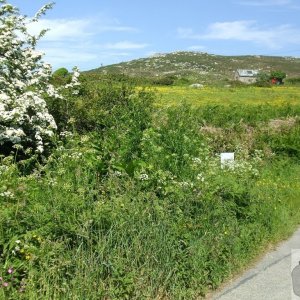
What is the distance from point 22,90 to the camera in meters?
10.7

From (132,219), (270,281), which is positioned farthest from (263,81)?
(132,219)

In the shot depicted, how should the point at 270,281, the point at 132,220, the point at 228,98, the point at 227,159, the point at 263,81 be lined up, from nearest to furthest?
the point at 132,220
the point at 270,281
the point at 227,159
the point at 228,98
the point at 263,81

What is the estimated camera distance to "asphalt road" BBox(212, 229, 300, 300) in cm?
557

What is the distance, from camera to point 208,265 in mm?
5902

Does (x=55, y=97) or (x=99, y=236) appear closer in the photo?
(x=99, y=236)

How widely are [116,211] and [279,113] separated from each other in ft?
49.9

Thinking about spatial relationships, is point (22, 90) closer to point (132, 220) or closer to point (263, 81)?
point (132, 220)

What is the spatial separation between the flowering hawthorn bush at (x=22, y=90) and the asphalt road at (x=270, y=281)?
4411mm

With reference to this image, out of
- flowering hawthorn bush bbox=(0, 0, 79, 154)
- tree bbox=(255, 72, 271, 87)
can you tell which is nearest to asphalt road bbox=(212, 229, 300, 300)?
flowering hawthorn bush bbox=(0, 0, 79, 154)

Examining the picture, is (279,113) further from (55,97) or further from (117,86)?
(55,97)

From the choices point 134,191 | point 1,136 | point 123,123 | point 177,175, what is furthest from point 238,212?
point 1,136

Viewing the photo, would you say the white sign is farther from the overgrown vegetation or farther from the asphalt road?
the asphalt road

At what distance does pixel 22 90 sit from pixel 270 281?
22.2 ft

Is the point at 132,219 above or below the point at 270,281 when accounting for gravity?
above
